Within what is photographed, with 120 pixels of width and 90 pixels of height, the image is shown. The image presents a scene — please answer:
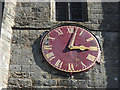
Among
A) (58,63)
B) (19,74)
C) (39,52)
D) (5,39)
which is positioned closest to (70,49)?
(58,63)

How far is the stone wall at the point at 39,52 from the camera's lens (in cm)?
963

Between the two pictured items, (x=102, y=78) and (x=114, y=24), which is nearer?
(x=102, y=78)

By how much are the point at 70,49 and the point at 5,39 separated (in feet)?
5.41

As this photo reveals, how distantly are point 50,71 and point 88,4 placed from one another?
254 cm

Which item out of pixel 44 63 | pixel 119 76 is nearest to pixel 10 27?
pixel 44 63

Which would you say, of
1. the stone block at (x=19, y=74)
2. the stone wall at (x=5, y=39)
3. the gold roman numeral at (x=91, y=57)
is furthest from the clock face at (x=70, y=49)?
the stone wall at (x=5, y=39)

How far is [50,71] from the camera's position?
981cm

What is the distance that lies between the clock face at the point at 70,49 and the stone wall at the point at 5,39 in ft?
2.98

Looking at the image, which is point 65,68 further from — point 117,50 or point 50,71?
point 117,50

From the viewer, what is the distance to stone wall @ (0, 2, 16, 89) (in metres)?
9.53

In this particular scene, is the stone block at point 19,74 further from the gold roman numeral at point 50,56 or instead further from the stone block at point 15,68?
the gold roman numeral at point 50,56

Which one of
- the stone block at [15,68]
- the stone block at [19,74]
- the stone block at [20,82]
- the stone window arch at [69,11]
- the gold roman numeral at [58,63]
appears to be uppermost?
the stone window arch at [69,11]

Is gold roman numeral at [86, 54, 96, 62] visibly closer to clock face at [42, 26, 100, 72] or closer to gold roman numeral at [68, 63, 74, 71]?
clock face at [42, 26, 100, 72]

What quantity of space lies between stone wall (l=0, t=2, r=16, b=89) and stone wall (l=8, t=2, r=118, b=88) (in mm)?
124
